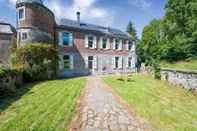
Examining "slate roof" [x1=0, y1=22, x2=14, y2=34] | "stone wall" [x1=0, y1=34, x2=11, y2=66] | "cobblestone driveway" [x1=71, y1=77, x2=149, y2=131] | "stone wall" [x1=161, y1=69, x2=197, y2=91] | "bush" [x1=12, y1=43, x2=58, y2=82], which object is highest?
"slate roof" [x1=0, y1=22, x2=14, y2=34]

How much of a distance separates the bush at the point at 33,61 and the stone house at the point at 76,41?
8.36ft

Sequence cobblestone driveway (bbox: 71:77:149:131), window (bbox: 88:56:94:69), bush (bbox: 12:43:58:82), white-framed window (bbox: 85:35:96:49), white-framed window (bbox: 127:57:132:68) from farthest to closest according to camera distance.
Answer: white-framed window (bbox: 127:57:132:68) → window (bbox: 88:56:94:69) → white-framed window (bbox: 85:35:96:49) → bush (bbox: 12:43:58:82) → cobblestone driveway (bbox: 71:77:149:131)

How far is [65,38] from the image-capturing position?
63.9ft

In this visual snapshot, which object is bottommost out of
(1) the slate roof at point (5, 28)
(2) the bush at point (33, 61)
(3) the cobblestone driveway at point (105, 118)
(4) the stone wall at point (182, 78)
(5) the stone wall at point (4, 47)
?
(3) the cobblestone driveway at point (105, 118)

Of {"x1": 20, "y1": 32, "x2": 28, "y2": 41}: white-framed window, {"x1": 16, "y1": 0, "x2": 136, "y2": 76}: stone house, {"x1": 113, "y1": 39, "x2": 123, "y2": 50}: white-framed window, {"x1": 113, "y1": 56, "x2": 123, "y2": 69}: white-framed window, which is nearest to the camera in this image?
{"x1": 20, "y1": 32, "x2": 28, "y2": 41}: white-framed window

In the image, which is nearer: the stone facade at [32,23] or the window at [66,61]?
the stone facade at [32,23]

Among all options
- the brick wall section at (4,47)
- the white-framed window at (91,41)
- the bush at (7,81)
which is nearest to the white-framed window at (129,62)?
the white-framed window at (91,41)

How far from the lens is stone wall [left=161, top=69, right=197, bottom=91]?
10.4m

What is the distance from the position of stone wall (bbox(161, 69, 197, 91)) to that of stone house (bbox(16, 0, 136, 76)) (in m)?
9.49

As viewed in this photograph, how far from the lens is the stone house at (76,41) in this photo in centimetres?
1619

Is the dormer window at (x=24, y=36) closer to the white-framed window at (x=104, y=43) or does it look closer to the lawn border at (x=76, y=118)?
the white-framed window at (x=104, y=43)

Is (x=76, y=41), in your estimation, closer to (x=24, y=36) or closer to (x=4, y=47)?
(x=24, y=36)

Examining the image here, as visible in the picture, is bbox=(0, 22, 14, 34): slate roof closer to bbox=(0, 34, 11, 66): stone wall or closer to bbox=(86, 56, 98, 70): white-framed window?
bbox=(0, 34, 11, 66): stone wall

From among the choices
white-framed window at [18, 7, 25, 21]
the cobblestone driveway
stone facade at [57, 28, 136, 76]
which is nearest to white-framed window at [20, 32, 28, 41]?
white-framed window at [18, 7, 25, 21]
